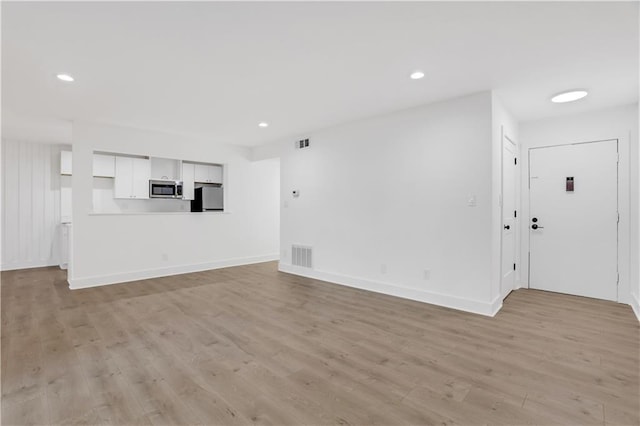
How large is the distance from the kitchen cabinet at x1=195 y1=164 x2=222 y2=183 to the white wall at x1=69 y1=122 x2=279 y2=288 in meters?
0.50

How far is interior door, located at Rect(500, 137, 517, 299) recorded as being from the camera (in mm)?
3986

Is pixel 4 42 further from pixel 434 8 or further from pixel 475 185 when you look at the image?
pixel 475 185

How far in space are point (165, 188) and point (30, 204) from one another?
293 centimetres

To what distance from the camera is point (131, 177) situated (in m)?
6.02

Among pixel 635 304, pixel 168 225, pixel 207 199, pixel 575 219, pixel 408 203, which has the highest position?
pixel 207 199

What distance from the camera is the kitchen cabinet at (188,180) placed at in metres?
6.48

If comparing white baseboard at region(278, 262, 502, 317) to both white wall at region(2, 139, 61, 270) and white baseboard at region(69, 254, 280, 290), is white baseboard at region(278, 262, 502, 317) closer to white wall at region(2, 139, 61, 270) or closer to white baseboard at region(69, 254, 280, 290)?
white baseboard at region(69, 254, 280, 290)

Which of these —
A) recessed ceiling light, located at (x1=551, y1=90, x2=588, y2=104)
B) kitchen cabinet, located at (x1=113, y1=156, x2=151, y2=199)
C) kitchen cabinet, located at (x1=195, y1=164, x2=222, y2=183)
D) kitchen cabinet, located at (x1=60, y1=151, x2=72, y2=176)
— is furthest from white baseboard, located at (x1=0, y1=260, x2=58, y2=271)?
recessed ceiling light, located at (x1=551, y1=90, x2=588, y2=104)

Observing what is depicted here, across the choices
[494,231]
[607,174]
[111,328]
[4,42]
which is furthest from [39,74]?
[607,174]

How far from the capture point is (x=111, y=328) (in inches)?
123

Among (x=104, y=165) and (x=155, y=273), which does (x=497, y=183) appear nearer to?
(x=155, y=273)

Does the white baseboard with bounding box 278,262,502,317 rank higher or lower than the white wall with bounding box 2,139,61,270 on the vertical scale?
lower

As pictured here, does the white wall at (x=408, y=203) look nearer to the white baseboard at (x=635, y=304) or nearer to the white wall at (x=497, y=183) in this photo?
the white wall at (x=497, y=183)

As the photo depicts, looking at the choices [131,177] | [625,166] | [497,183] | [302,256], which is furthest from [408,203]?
[131,177]
